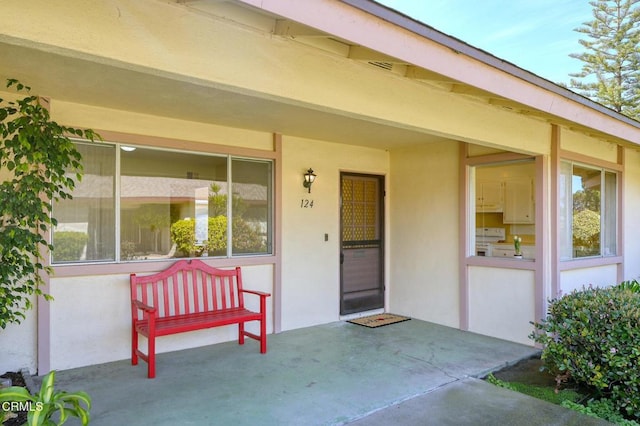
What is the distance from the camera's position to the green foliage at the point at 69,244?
394cm

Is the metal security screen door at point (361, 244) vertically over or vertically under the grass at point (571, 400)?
over

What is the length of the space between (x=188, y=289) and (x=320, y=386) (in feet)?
5.98

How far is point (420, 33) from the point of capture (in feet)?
8.71

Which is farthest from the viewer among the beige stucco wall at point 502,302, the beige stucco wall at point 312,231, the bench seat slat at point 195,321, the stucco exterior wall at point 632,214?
the stucco exterior wall at point 632,214

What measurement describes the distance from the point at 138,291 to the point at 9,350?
3.67 feet

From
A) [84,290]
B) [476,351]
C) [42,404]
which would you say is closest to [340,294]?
[476,351]

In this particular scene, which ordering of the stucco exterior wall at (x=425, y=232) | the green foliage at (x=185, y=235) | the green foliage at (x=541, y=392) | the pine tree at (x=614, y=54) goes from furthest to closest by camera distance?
the pine tree at (x=614, y=54) < the stucco exterior wall at (x=425, y=232) < the green foliage at (x=185, y=235) < the green foliage at (x=541, y=392)

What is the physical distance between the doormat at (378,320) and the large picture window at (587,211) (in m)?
2.24

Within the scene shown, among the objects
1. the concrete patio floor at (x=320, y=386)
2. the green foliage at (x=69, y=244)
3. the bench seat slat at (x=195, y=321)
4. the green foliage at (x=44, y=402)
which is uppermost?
the green foliage at (x=69, y=244)

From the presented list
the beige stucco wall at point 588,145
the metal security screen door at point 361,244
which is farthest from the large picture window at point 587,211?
the metal security screen door at point 361,244

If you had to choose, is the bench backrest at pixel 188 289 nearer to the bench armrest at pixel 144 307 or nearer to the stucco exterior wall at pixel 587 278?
the bench armrest at pixel 144 307

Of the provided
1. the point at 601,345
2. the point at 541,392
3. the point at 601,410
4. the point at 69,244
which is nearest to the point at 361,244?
the point at 541,392

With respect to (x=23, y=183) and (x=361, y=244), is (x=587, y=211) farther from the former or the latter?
(x=23, y=183)

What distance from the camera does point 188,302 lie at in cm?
449
